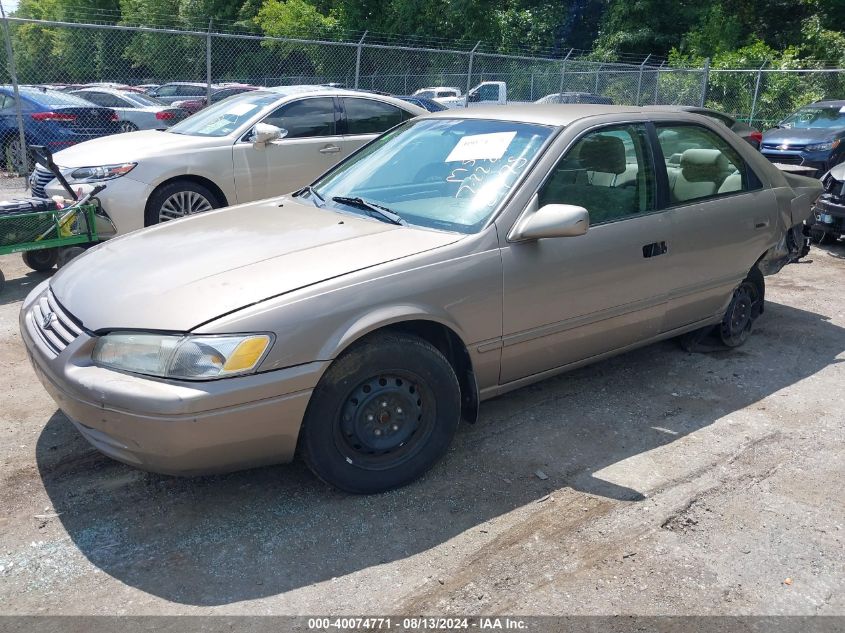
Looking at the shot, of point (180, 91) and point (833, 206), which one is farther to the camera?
point (180, 91)

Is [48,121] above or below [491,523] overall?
above

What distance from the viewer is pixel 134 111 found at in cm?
1529

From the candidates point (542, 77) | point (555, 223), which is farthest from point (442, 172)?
point (542, 77)

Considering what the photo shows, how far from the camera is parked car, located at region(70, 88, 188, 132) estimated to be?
15.2 metres

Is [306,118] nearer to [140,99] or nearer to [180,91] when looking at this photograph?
[140,99]

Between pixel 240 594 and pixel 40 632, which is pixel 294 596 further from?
pixel 40 632

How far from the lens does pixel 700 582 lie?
288cm

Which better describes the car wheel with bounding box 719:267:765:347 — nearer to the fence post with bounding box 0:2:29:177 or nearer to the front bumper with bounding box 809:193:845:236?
the front bumper with bounding box 809:193:845:236

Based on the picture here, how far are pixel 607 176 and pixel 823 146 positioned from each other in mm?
9876

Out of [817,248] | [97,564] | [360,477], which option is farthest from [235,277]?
[817,248]

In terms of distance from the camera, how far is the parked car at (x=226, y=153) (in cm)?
696

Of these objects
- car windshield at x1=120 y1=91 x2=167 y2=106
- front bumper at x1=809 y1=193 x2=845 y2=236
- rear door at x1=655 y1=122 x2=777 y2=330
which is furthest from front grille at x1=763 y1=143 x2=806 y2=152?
car windshield at x1=120 y1=91 x2=167 y2=106

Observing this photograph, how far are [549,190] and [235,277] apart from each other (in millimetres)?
1654

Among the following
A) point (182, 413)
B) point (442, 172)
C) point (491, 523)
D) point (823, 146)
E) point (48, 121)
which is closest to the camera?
point (182, 413)
